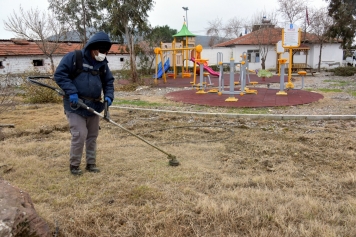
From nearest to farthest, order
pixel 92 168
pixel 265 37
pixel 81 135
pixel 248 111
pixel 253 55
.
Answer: pixel 81 135 → pixel 92 168 → pixel 248 111 → pixel 265 37 → pixel 253 55

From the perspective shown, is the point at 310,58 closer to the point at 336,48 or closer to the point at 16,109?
the point at 336,48

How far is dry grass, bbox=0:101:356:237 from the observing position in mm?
2508

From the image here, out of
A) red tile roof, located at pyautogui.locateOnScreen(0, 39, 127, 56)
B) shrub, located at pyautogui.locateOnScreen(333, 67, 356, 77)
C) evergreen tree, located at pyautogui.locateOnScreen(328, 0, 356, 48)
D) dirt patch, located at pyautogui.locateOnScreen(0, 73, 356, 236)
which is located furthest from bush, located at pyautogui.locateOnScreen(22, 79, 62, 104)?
evergreen tree, located at pyautogui.locateOnScreen(328, 0, 356, 48)

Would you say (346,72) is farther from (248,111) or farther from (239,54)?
(248,111)

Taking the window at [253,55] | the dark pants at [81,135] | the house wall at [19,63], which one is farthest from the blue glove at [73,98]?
the window at [253,55]

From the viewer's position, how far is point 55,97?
30.4ft

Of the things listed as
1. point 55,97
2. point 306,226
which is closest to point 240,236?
point 306,226

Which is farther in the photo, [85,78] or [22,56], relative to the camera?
[22,56]

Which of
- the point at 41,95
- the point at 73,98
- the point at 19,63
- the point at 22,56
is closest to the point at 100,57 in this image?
the point at 73,98

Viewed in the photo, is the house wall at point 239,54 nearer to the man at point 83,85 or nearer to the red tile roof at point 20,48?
the red tile roof at point 20,48

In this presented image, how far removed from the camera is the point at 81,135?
11.2 ft

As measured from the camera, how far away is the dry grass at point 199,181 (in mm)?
2508

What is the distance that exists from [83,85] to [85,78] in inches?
2.9

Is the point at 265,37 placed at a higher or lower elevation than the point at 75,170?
higher
